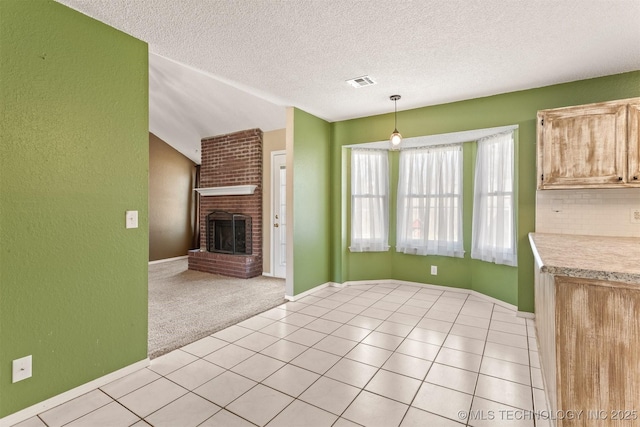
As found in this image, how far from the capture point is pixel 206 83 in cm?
453

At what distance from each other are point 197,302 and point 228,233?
2.21 metres

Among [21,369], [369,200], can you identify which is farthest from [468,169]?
[21,369]

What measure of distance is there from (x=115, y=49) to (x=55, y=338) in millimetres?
2109

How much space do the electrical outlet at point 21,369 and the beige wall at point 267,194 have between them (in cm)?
388

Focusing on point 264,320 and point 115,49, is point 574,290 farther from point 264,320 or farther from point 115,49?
point 115,49

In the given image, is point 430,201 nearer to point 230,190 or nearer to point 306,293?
point 306,293

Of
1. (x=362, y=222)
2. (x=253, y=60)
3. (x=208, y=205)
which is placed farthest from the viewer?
(x=208, y=205)

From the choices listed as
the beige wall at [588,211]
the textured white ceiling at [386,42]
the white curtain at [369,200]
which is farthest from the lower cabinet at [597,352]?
the white curtain at [369,200]

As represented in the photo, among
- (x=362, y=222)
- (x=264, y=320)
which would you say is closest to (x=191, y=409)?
(x=264, y=320)

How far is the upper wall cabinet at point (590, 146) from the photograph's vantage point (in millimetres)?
2729

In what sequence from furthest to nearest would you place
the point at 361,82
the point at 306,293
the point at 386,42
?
1. the point at 306,293
2. the point at 361,82
3. the point at 386,42

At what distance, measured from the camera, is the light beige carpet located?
3111mm

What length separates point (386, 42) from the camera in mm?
2531

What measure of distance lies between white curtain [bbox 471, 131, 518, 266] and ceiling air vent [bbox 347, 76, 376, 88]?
77.2 inches
